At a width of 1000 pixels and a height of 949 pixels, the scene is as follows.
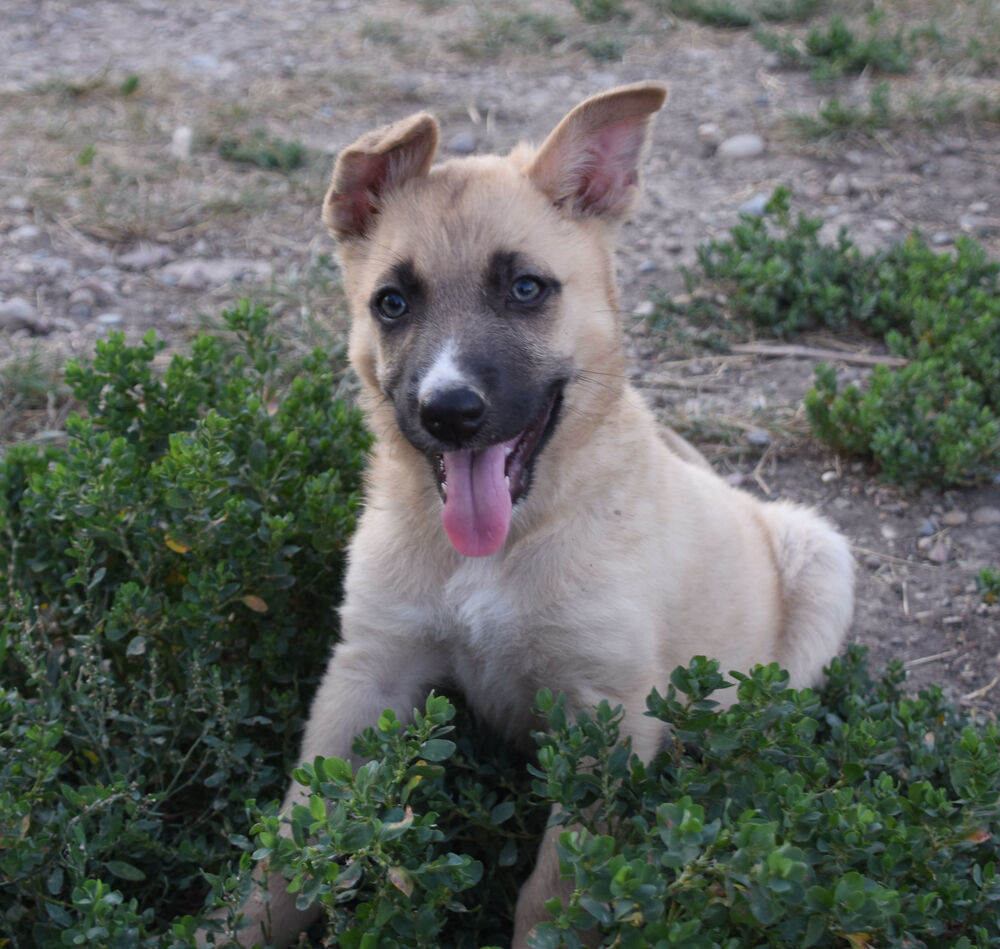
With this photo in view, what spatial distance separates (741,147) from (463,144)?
1.81 metres

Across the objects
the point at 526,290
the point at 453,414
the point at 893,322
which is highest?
the point at 526,290

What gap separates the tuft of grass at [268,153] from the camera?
22.7ft

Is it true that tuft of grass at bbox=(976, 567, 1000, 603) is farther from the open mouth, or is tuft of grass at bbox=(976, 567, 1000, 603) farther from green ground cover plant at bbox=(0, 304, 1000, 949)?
the open mouth

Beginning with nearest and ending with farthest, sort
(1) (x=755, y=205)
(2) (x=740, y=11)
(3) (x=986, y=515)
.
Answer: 1. (3) (x=986, y=515)
2. (1) (x=755, y=205)
3. (2) (x=740, y=11)

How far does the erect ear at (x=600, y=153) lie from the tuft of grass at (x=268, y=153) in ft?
13.9

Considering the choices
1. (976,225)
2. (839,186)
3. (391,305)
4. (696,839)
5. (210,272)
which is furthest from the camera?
(839,186)

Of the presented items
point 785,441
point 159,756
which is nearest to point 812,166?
point 785,441

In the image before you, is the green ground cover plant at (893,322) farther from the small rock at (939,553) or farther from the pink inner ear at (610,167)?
the pink inner ear at (610,167)

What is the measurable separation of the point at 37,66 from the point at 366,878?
25.2 ft

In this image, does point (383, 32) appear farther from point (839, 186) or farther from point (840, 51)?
point (839, 186)

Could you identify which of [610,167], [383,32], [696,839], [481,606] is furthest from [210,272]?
[696,839]

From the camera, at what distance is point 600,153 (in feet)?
10.1

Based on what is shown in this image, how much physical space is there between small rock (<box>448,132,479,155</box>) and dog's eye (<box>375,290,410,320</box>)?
172 inches

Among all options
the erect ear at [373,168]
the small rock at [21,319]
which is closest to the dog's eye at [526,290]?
the erect ear at [373,168]
